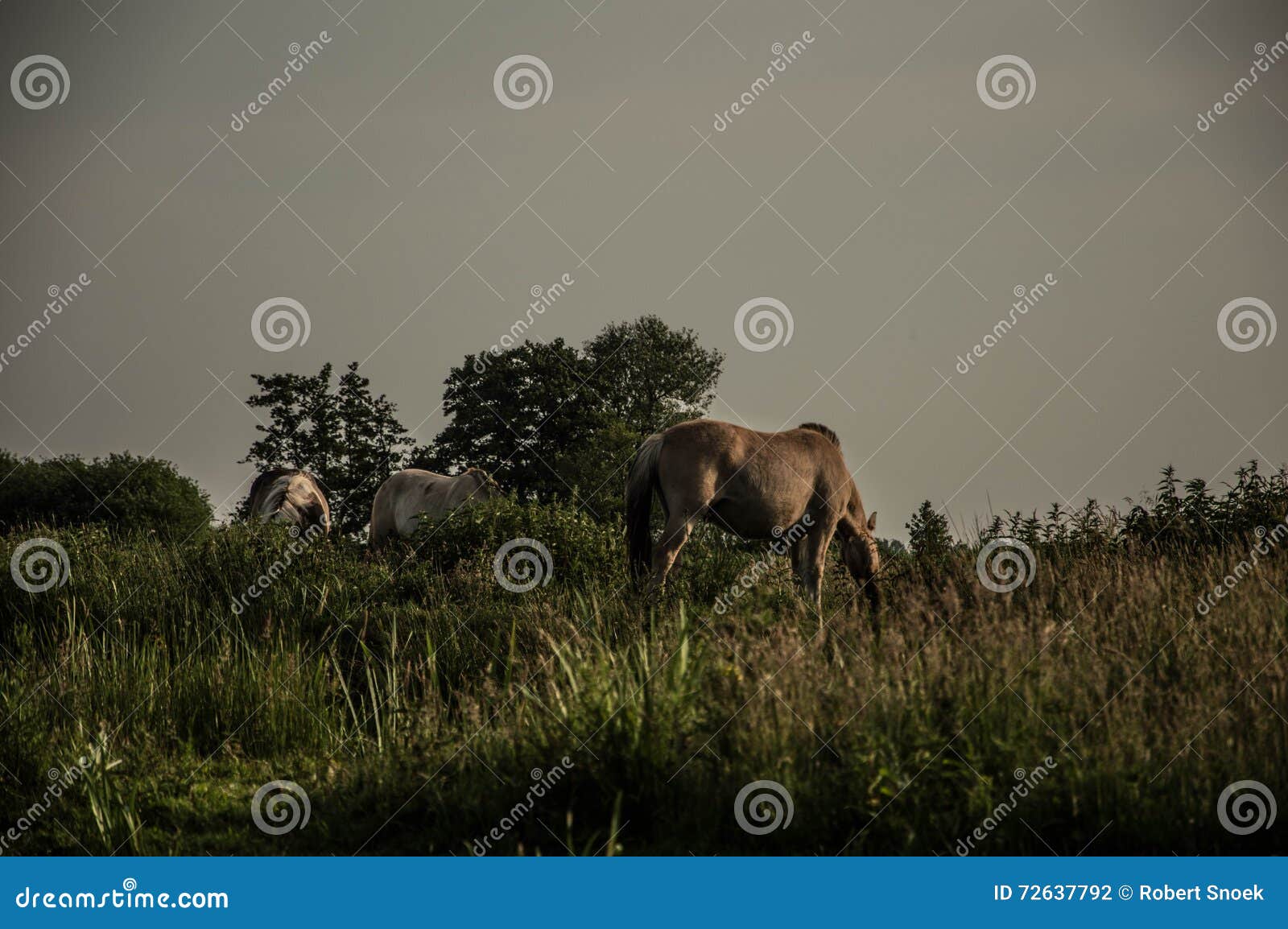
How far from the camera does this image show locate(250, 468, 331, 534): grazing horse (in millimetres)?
20516

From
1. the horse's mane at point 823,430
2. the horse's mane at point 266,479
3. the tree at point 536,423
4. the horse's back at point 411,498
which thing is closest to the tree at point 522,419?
the tree at point 536,423

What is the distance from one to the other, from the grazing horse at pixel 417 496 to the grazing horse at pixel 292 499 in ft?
2.91

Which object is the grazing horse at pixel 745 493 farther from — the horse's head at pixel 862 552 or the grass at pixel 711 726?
the grass at pixel 711 726

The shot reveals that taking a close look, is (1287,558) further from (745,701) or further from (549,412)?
(549,412)

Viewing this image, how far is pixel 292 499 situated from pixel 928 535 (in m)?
11.3

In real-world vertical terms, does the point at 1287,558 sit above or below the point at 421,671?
above

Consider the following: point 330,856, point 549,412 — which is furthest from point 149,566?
point 549,412

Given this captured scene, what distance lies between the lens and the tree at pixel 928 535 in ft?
43.1

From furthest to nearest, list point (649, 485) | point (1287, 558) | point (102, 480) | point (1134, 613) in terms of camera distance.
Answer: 1. point (102, 480)
2. point (649, 485)
3. point (1287, 558)
4. point (1134, 613)

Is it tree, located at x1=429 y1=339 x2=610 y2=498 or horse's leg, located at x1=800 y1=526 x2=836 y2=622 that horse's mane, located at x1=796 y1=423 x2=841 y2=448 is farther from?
tree, located at x1=429 y1=339 x2=610 y2=498

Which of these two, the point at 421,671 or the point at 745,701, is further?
the point at 421,671

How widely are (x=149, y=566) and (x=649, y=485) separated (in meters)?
5.93

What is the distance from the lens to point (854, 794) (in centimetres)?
619

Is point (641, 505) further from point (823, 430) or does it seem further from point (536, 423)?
point (536, 423)
